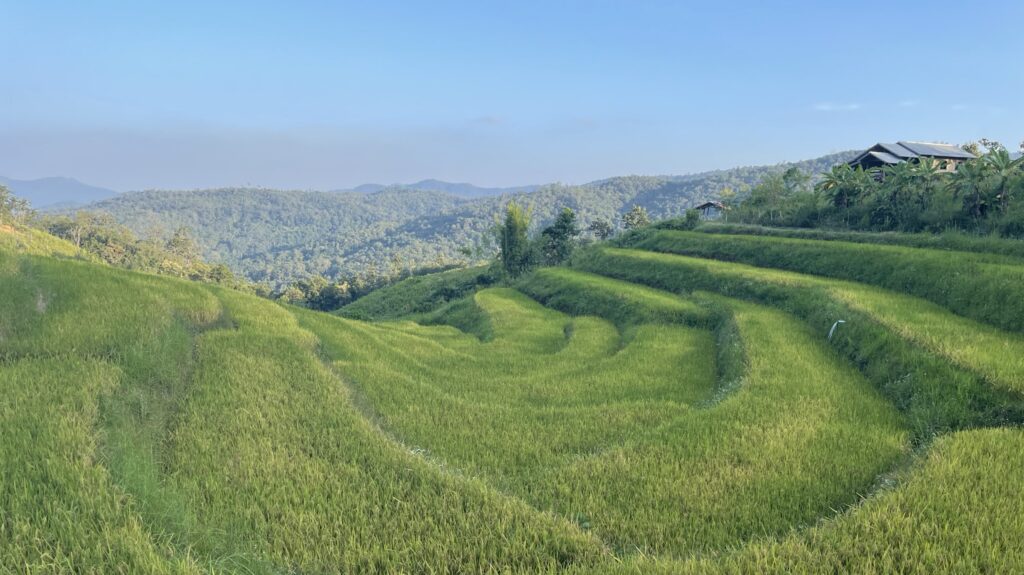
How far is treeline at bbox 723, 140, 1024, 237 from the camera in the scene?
59.0ft

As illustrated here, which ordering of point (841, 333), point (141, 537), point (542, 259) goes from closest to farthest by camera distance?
point (141, 537), point (841, 333), point (542, 259)

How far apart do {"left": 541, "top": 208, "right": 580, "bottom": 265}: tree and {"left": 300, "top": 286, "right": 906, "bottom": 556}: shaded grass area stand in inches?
1225

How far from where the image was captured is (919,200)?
22.3 m

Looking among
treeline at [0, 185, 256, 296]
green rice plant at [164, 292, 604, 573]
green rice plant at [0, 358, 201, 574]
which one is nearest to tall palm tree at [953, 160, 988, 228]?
green rice plant at [164, 292, 604, 573]

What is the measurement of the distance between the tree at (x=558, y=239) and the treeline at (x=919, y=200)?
15.0 m

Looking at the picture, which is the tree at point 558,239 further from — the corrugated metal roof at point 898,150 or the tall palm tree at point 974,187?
the tall palm tree at point 974,187

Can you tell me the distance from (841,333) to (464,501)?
9435mm

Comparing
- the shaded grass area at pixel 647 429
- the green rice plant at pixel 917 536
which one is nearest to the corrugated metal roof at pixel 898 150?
the shaded grass area at pixel 647 429

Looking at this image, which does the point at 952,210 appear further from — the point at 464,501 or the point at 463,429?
the point at 464,501

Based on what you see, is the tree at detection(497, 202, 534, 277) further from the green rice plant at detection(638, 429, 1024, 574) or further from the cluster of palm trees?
the green rice plant at detection(638, 429, 1024, 574)

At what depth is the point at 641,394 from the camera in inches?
354

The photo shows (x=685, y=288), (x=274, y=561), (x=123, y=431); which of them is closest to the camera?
(x=274, y=561)

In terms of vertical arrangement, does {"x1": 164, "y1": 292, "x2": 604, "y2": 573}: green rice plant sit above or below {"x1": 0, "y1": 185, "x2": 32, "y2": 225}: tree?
below

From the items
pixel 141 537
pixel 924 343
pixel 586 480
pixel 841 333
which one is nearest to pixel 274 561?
pixel 141 537
